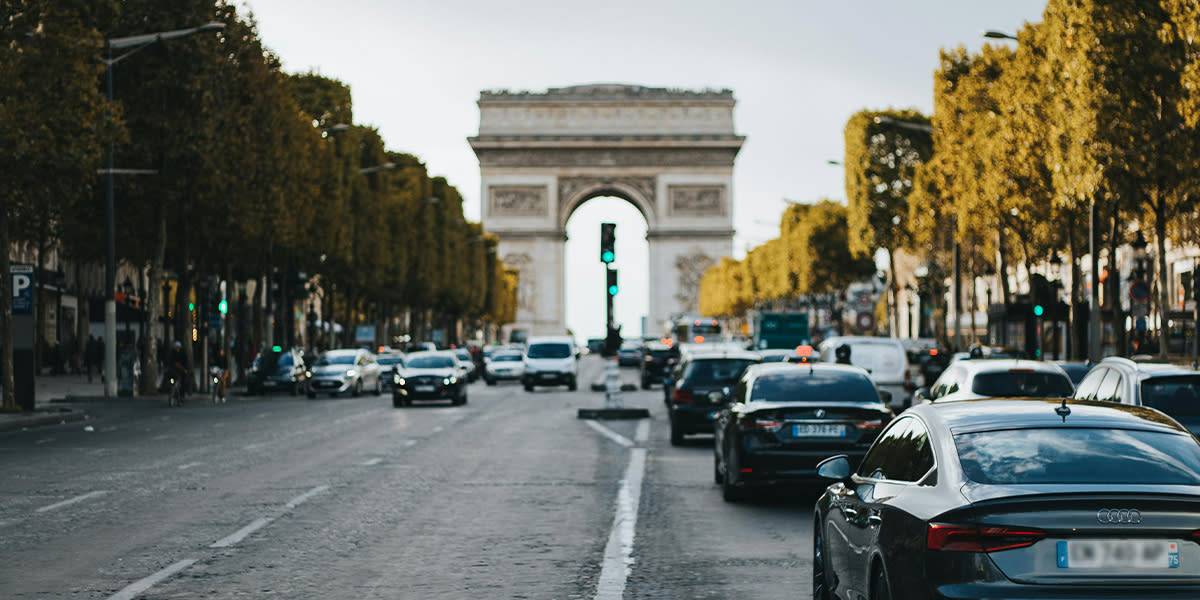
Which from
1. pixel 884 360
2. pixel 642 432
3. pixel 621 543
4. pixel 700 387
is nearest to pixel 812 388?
pixel 621 543

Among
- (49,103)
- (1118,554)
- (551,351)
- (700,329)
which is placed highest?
(49,103)

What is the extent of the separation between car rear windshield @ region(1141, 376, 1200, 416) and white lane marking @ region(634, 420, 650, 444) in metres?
13.0

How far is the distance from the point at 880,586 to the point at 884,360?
2556 cm

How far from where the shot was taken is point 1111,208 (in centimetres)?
3981

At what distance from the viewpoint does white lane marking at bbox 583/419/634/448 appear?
26.7 m

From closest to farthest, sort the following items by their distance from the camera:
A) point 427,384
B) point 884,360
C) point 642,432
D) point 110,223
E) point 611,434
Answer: point 611,434
point 642,432
point 884,360
point 110,223
point 427,384

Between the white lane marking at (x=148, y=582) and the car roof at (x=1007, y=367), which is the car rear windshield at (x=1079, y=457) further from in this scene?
the car roof at (x=1007, y=367)

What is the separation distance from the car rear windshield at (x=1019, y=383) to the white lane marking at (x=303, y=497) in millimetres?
7164

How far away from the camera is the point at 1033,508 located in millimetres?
6441

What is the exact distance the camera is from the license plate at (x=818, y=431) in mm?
16219

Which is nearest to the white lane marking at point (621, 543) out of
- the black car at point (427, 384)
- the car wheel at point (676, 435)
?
the car wheel at point (676, 435)

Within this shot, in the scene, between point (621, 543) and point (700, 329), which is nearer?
point (621, 543)

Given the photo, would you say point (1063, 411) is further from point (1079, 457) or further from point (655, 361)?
point (655, 361)

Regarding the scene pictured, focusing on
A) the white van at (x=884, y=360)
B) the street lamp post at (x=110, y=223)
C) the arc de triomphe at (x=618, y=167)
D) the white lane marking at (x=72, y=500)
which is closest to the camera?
the white lane marking at (x=72, y=500)
